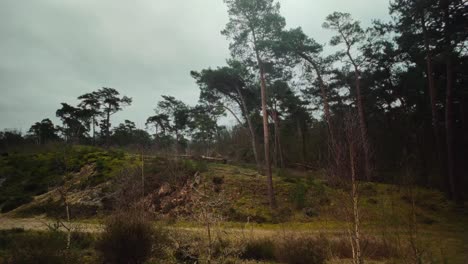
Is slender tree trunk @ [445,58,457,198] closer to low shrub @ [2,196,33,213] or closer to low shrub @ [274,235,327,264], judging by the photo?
low shrub @ [274,235,327,264]

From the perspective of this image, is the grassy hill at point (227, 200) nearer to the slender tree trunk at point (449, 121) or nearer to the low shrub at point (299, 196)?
the low shrub at point (299, 196)

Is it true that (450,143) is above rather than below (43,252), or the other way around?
above

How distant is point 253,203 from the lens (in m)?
17.0

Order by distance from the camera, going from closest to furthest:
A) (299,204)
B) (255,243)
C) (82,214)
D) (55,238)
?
(55,238) < (255,243) < (299,204) < (82,214)

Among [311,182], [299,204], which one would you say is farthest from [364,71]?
[299,204]

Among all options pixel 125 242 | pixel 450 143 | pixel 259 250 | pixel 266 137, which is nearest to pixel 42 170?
pixel 266 137

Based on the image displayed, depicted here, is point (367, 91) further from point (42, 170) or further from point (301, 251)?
point (42, 170)

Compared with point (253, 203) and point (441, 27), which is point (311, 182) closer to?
point (253, 203)

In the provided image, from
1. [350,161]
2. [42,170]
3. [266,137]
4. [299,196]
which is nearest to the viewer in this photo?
[350,161]

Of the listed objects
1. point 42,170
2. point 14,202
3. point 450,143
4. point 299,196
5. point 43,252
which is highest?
point 450,143

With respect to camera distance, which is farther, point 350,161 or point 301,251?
point 301,251

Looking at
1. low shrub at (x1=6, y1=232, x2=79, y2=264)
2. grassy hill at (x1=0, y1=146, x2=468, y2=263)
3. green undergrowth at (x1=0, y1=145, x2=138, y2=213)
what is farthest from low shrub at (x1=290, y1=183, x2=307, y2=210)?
low shrub at (x1=6, y1=232, x2=79, y2=264)

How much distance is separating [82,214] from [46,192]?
7.15 metres

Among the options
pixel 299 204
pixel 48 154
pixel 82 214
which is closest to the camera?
pixel 299 204
